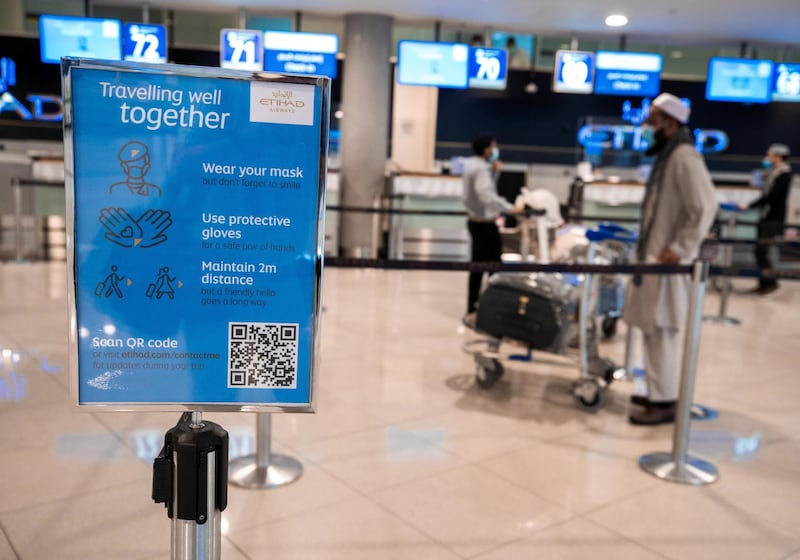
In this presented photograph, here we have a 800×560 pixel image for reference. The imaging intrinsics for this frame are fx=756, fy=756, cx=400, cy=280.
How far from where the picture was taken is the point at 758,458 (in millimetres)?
3680

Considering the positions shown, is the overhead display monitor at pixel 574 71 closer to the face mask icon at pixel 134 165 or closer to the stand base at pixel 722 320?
the stand base at pixel 722 320

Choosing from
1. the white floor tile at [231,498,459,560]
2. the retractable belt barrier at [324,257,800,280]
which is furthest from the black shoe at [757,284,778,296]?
the white floor tile at [231,498,459,560]

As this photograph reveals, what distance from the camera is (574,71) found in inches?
417

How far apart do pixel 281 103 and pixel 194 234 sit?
0.33 meters

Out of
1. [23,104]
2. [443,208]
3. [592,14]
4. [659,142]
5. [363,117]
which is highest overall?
[592,14]

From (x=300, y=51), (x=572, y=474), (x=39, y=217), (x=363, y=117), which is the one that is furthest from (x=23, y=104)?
(x=572, y=474)

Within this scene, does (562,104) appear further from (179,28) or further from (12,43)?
(12,43)

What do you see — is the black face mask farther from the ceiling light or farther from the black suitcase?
the ceiling light

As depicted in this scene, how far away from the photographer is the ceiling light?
9.49 m

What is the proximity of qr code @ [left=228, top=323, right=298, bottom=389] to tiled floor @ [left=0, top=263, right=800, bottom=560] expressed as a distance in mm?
1154

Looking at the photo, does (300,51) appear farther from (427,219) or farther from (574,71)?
(574,71)

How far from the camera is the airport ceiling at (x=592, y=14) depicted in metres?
8.77

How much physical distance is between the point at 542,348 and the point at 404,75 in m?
6.83

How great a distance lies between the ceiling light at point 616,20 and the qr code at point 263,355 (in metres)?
9.01
